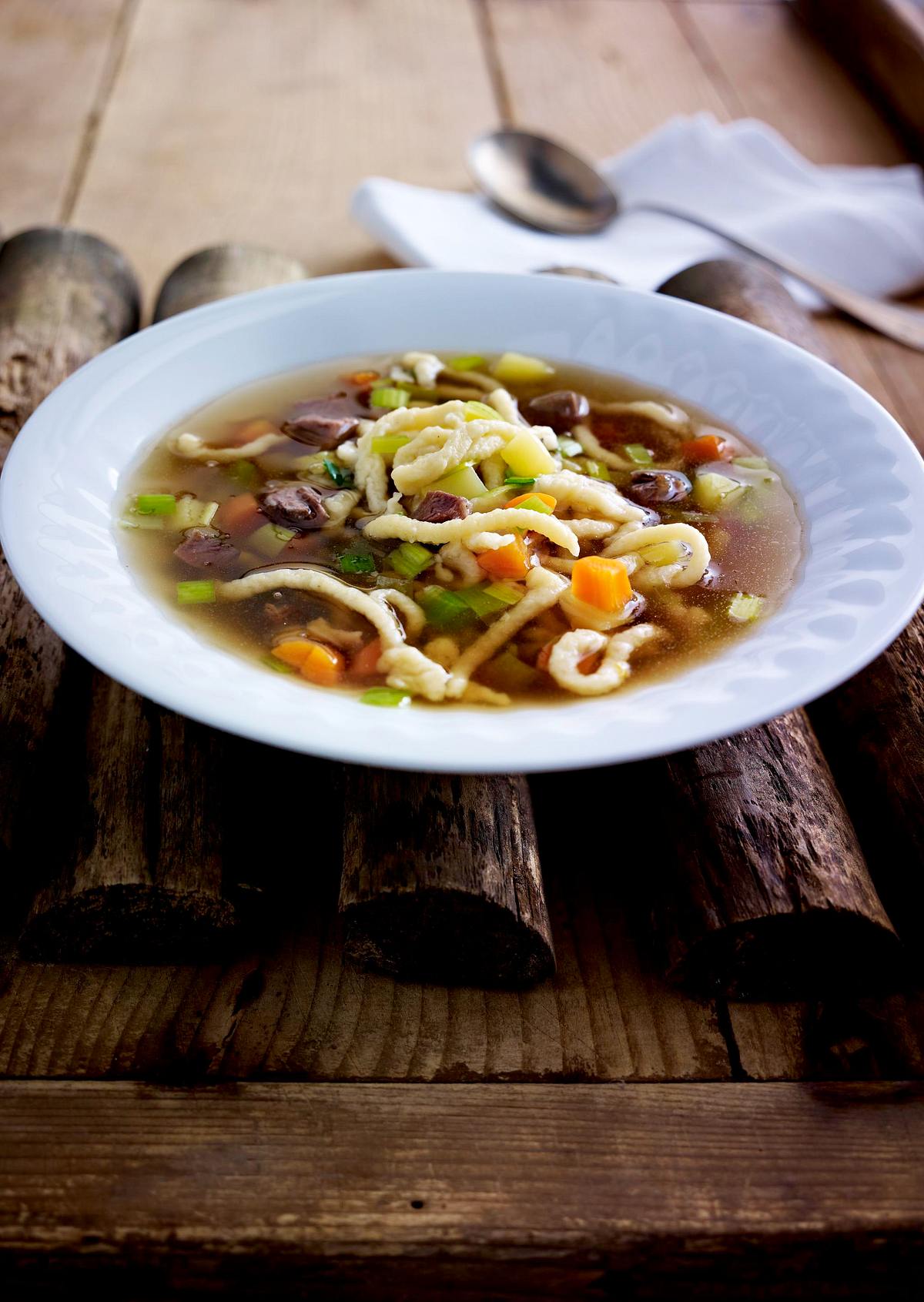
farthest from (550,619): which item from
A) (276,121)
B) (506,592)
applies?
(276,121)

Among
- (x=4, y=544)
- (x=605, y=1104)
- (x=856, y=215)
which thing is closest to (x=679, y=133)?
(x=856, y=215)

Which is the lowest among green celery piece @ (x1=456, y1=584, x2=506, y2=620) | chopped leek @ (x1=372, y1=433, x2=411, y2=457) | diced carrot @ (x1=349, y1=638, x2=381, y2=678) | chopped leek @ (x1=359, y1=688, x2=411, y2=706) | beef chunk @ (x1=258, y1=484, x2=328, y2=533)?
beef chunk @ (x1=258, y1=484, x2=328, y2=533)

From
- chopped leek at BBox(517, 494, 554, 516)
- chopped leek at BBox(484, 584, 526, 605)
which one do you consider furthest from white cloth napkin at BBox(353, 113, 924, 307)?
chopped leek at BBox(484, 584, 526, 605)

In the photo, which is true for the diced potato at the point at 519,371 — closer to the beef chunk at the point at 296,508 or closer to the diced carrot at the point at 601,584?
the beef chunk at the point at 296,508

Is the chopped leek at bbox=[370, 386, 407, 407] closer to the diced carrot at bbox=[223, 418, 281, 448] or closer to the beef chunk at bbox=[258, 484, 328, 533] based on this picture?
the diced carrot at bbox=[223, 418, 281, 448]

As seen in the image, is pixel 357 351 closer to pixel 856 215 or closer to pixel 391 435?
pixel 391 435

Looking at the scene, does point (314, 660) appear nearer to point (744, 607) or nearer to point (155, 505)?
point (155, 505)

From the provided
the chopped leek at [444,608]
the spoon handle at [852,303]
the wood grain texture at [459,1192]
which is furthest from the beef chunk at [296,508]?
the spoon handle at [852,303]
